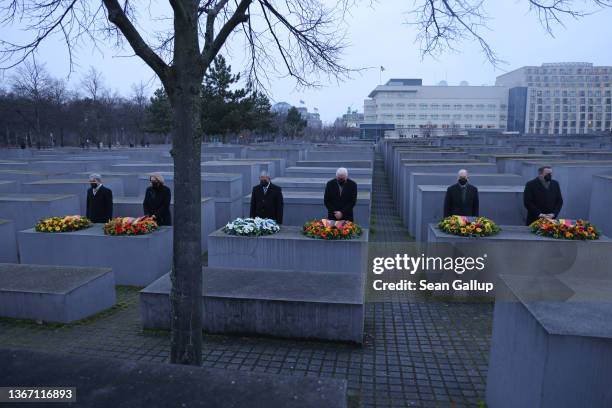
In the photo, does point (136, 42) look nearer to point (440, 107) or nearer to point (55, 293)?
point (55, 293)

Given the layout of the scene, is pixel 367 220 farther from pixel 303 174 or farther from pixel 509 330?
pixel 509 330

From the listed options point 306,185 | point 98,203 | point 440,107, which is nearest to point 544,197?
point 306,185

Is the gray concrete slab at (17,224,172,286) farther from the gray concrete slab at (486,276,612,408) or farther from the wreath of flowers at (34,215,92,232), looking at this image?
the gray concrete slab at (486,276,612,408)

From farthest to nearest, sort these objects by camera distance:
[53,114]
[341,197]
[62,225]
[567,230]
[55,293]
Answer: [53,114] → [341,197] → [62,225] → [567,230] → [55,293]

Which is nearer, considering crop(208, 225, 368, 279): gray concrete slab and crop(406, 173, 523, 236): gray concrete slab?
crop(208, 225, 368, 279): gray concrete slab

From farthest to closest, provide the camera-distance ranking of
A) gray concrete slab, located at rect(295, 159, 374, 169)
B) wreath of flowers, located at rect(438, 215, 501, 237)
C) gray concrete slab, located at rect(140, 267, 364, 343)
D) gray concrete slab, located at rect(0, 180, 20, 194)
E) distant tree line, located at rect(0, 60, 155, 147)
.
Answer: distant tree line, located at rect(0, 60, 155, 147) < gray concrete slab, located at rect(295, 159, 374, 169) < gray concrete slab, located at rect(0, 180, 20, 194) < wreath of flowers, located at rect(438, 215, 501, 237) < gray concrete slab, located at rect(140, 267, 364, 343)

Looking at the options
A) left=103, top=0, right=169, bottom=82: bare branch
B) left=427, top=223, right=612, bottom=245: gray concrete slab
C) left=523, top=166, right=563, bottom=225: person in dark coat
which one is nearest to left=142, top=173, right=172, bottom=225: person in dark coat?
left=427, top=223, right=612, bottom=245: gray concrete slab

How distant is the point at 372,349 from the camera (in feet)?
20.2

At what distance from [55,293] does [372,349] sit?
4527 mm

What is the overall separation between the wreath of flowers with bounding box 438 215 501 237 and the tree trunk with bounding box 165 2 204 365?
18.2 feet

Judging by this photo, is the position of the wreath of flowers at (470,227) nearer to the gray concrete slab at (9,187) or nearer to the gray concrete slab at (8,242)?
the gray concrete slab at (8,242)

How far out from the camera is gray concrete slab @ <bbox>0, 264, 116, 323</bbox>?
6.81m

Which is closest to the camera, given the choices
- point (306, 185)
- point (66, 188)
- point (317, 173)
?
point (306, 185)

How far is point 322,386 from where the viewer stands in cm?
260
